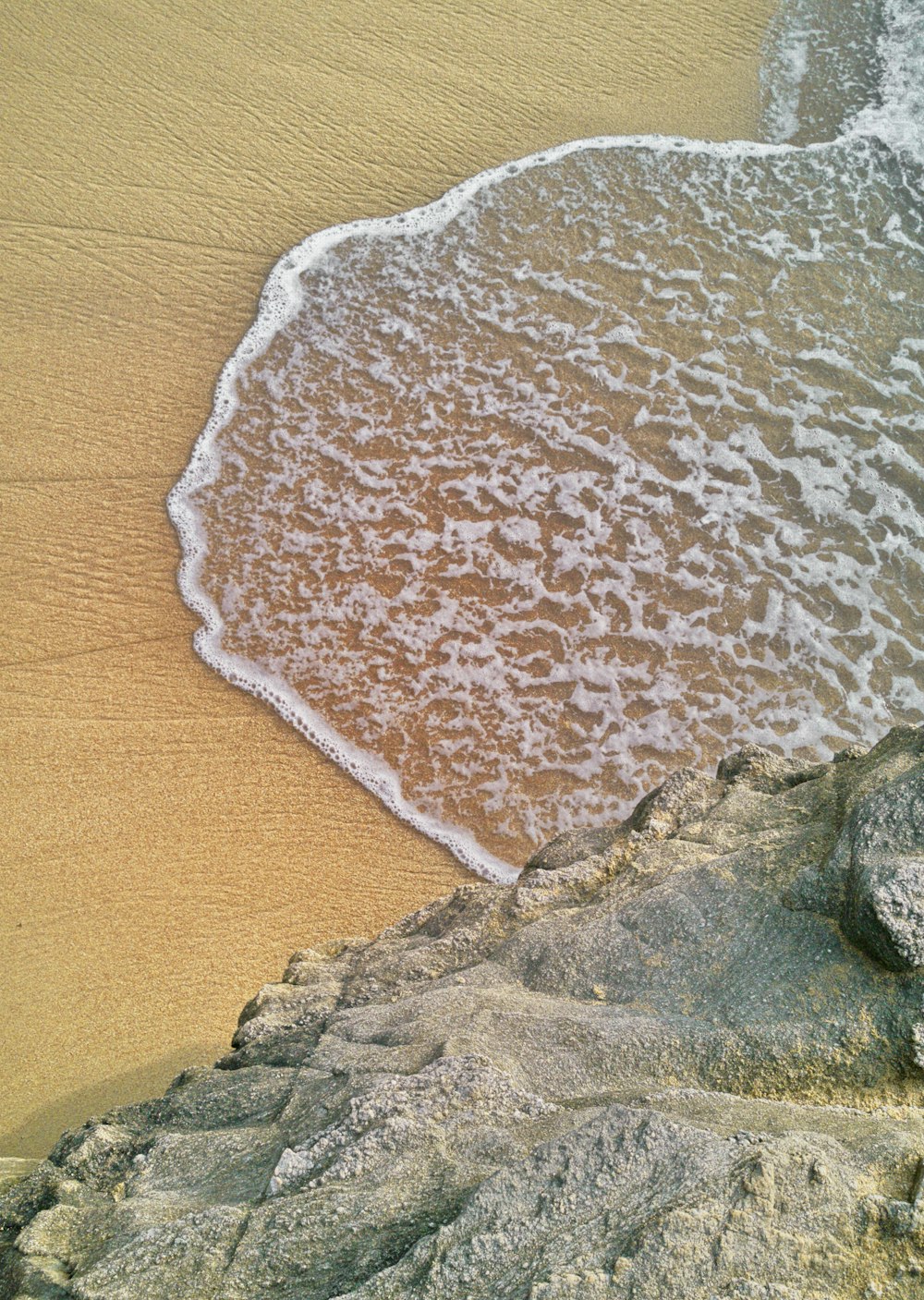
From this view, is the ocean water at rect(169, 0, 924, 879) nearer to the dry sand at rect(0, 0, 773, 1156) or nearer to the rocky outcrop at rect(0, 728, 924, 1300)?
the dry sand at rect(0, 0, 773, 1156)

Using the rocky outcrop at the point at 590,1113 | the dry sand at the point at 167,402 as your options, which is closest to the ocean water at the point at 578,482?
the dry sand at the point at 167,402

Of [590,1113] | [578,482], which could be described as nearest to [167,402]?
[578,482]

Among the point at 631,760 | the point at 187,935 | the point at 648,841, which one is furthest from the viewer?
the point at 631,760

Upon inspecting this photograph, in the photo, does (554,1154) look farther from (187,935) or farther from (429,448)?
(429,448)

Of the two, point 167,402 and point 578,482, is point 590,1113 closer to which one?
point 578,482

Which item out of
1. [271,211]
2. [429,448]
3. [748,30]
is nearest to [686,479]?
[429,448]

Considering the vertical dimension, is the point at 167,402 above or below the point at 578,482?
below

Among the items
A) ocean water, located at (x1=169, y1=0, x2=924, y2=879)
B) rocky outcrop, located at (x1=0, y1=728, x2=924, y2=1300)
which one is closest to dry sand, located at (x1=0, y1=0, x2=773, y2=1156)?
ocean water, located at (x1=169, y1=0, x2=924, y2=879)
